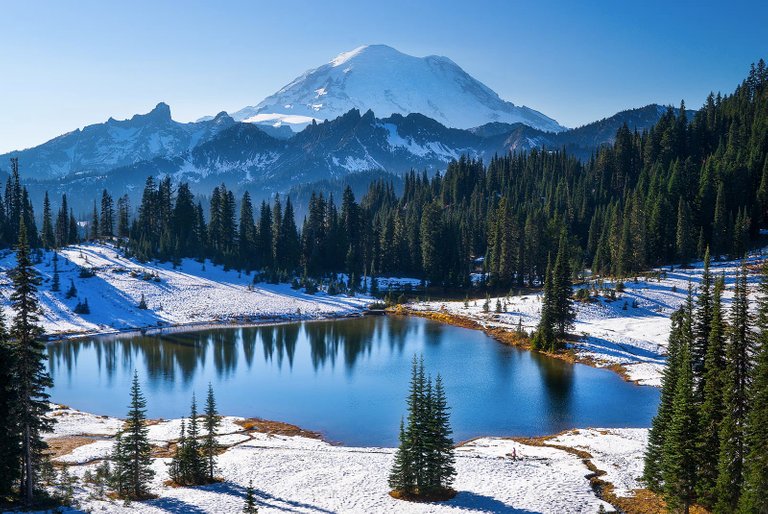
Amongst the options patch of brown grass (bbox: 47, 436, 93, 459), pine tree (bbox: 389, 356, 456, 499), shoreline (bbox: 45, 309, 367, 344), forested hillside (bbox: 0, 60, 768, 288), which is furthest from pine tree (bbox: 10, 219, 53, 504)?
forested hillside (bbox: 0, 60, 768, 288)

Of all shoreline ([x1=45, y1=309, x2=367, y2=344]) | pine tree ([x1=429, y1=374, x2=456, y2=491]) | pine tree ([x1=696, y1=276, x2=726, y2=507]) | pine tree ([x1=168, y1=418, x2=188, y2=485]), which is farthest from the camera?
shoreline ([x1=45, y1=309, x2=367, y2=344])

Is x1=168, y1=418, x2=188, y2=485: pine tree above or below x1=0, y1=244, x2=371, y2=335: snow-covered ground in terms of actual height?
below

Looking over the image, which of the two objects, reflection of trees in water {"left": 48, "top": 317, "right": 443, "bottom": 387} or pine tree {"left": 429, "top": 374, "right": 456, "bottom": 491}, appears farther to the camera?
reflection of trees in water {"left": 48, "top": 317, "right": 443, "bottom": 387}

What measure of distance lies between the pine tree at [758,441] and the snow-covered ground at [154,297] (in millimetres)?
76277

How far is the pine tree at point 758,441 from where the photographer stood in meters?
20.9

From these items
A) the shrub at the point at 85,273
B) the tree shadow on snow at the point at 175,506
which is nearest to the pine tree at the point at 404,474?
the tree shadow on snow at the point at 175,506

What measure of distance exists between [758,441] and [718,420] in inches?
154

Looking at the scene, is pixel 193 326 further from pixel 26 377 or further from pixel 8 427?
pixel 26 377

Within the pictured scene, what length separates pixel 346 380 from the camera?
58.2 meters

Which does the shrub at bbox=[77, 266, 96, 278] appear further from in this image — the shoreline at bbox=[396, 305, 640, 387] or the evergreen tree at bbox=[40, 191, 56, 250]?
the shoreline at bbox=[396, 305, 640, 387]

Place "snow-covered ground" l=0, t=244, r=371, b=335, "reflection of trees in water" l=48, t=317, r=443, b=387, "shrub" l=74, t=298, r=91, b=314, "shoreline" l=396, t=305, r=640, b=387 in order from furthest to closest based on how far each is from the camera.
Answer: "shrub" l=74, t=298, r=91, b=314, "snow-covered ground" l=0, t=244, r=371, b=335, "reflection of trees in water" l=48, t=317, r=443, b=387, "shoreline" l=396, t=305, r=640, b=387

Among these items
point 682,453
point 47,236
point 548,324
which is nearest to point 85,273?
point 47,236

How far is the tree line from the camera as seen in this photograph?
71.6 feet

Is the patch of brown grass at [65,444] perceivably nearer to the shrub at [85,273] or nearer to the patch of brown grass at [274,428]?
the patch of brown grass at [274,428]
